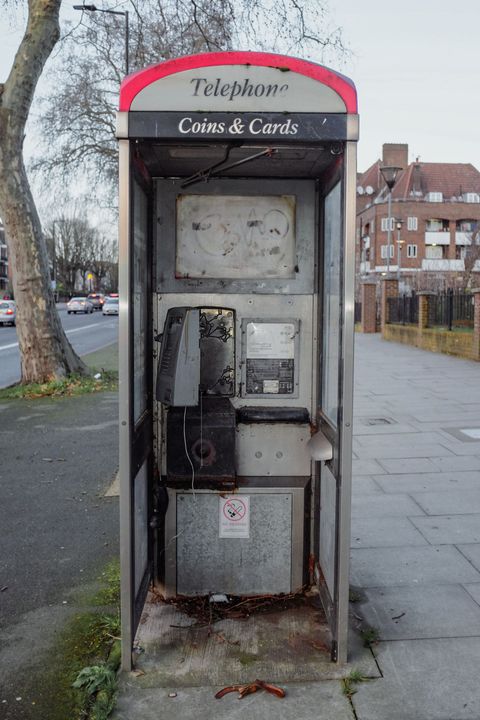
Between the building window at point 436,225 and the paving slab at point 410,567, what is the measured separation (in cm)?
6881

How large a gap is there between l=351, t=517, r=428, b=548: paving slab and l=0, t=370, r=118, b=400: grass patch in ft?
26.7

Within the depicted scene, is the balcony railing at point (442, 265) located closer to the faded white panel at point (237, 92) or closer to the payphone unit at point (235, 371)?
the payphone unit at point (235, 371)

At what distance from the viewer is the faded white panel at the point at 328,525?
363 cm

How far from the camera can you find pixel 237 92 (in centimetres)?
323

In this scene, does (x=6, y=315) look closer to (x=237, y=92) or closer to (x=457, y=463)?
(x=457, y=463)

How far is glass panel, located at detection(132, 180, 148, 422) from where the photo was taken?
3578mm

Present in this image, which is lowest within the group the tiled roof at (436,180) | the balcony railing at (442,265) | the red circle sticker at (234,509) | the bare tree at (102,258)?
the red circle sticker at (234,509)

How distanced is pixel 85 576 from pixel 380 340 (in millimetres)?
24904

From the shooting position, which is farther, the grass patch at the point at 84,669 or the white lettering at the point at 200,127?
the white lettering at the point at 200,127

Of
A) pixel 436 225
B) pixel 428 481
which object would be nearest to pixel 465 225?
pixel 436 225

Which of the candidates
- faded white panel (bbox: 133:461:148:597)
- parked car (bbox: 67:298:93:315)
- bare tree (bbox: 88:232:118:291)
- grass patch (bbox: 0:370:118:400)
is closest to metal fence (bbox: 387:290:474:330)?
grass patch (bbox: 0:370:118:400)

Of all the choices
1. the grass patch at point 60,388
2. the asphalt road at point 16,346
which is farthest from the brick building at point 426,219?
the grass patch at point 60,388

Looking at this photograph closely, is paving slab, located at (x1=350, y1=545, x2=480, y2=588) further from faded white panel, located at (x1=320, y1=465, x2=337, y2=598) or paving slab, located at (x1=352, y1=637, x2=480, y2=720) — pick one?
paving slab, located at (x1=352, y1=637, x2=480, y2=720)

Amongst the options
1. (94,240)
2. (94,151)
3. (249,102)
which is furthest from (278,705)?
(94,240)
